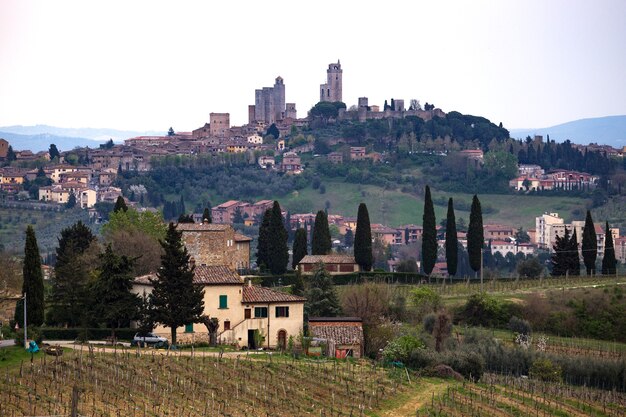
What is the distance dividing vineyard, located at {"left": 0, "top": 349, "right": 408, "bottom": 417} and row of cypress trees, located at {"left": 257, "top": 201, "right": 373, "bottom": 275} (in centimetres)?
2887

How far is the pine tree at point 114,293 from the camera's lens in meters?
43.3

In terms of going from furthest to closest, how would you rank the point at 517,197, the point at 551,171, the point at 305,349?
the point at 551,171 < the point at 517,197 < the point at 305,349

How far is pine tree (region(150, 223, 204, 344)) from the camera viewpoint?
43.2 meters

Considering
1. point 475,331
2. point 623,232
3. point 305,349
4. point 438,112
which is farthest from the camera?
point 438,112

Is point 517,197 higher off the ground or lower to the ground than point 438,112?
lower

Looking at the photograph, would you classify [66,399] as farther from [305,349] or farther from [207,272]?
[207,272]

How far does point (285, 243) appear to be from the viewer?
6956 centimetres

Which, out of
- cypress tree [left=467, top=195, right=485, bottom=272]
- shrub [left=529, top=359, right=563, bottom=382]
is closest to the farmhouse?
shrub [left=529, top=359, right=563, bottom=382]

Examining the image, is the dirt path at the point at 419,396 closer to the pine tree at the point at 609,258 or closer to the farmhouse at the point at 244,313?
the farmhouse at the point at 244,313

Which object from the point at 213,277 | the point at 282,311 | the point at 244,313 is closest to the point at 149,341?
the point at 244,313

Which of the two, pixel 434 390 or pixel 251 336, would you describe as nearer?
pixel 434 390

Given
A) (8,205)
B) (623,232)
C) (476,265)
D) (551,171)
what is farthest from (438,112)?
(476,265)

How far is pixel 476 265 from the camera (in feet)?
232

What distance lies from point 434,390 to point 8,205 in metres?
114
